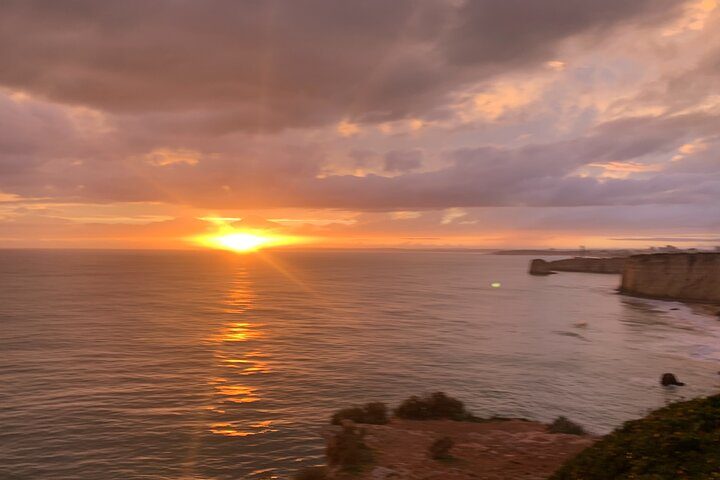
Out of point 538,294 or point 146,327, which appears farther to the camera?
point 538,294

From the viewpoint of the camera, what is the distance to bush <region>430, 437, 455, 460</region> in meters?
22.5

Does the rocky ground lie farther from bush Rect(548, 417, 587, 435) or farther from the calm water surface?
the calm water surface

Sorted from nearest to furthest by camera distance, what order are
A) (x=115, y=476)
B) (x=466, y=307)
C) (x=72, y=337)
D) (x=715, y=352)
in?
(x=115, y=476), (x=715, y=352), (x=72, y=337), (x=466, y=307)

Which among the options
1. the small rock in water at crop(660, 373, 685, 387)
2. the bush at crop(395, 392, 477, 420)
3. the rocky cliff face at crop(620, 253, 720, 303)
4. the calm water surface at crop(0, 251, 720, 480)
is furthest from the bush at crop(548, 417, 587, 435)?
the rocky cliff face at crop(620, 253, 720, 303)

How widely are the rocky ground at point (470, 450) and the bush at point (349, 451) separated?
0.45m

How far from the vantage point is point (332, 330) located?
6744 cm

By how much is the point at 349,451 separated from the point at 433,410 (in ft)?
30.1

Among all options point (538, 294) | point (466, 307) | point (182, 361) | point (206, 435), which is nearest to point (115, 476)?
point (206, 435)

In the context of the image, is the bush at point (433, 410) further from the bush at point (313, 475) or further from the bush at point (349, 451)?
the bush at point (313, 475)

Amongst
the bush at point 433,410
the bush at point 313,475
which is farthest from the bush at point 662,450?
the bush at point 433,410

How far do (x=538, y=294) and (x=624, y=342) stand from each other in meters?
68.9

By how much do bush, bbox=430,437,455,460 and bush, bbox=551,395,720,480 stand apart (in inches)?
244

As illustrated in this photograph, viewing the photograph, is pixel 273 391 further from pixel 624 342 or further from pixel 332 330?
pixel 624 342

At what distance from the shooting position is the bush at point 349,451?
21656 millimetres
